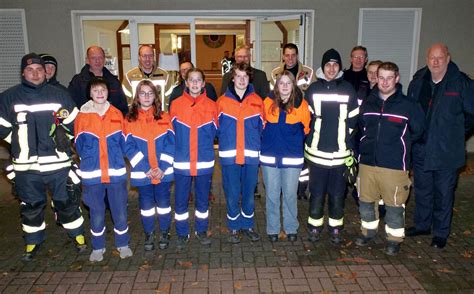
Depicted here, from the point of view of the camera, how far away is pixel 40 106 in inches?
172

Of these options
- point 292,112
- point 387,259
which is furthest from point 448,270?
point 292,112

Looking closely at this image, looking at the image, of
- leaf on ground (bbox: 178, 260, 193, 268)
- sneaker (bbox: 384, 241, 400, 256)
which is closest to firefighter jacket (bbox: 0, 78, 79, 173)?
leaf on ground (bbox: 178, 260, 193, 268)

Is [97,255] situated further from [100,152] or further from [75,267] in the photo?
[100,152]

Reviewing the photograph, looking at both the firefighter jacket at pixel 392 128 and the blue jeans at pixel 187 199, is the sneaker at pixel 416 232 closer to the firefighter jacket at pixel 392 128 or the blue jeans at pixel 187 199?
the firefighter jacket at pixel 392 128

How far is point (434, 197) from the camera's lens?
196 inches

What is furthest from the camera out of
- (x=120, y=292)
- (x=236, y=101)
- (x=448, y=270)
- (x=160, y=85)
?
(x=160, y=85)

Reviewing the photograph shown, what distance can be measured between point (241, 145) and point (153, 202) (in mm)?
1226

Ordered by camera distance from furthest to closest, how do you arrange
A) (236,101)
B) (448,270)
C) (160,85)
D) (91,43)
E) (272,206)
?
(91,43) → (160,85) → (272,206) → (236,101) → (448,270)

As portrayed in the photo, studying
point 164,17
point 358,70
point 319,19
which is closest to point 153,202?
point 358,70

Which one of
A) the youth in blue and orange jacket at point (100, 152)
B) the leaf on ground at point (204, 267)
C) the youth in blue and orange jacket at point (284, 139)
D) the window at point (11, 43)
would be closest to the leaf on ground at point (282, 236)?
the youth in blue and orange jacket at point (284, 139)

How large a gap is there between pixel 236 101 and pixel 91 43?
591cm

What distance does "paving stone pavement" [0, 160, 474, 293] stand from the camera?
4000 mm

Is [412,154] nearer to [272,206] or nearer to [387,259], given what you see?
[387,259]

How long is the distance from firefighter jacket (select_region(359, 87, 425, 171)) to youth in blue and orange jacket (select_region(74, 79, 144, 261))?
2.60m
